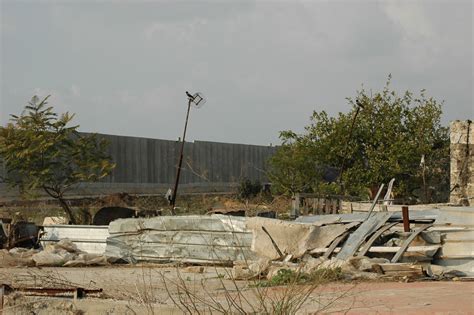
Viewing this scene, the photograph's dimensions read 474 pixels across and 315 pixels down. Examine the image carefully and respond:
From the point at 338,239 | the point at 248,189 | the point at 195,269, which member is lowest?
the point at 195,269

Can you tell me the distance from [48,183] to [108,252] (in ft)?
15.8

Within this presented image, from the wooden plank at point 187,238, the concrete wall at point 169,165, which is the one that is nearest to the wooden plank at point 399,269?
the wooden plank at point 187,238

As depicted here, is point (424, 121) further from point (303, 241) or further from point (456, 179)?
point (303, 241)

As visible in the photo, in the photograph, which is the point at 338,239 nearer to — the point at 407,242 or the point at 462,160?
the point at 407,242

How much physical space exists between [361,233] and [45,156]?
9.20 meters

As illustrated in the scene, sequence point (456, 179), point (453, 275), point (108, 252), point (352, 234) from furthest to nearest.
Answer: point (456, 179)
point (108, 252)
point (352, 234)
point (453, 275)

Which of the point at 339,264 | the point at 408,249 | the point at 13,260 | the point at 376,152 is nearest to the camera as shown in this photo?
the point at 339,264

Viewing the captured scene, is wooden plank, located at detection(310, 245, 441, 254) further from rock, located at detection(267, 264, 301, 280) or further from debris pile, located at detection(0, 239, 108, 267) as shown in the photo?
debris pile, located at detection(0, 239, 108, 267)

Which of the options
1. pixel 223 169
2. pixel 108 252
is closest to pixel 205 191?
pixel 223 169

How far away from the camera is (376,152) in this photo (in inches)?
951

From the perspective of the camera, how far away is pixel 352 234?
1299cm

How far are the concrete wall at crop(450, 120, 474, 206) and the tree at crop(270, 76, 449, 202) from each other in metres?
4.52

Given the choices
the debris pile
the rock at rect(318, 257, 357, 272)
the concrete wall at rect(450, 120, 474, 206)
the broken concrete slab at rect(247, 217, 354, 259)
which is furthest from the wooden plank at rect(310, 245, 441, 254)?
the concrete wall at rect(450, 120, 474, 206)

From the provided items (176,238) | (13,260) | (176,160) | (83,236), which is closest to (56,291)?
(13,260)
